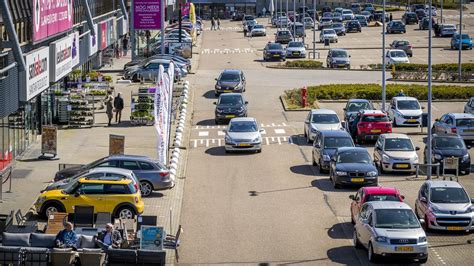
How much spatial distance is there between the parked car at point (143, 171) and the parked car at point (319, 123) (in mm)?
12257

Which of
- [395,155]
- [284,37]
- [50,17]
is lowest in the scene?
[395,155]

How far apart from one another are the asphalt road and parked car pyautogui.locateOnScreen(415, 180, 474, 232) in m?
0.33

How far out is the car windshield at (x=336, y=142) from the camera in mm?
40281

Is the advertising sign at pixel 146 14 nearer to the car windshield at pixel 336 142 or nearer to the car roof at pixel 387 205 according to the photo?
the car windshield at pixel 336 142

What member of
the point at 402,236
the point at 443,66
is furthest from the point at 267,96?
the point at 402,236

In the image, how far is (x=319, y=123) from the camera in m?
46.6

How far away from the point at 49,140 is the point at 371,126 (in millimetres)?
13846

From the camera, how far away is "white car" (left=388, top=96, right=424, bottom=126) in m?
50.3

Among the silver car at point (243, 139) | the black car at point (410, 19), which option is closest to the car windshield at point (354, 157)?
the silver car at point (243, 139)

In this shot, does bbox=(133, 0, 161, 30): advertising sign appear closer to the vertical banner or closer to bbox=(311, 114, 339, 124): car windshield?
bbox=(311, 114, 339, 124): car windshield

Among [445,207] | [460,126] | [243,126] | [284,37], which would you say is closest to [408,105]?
[460,126]

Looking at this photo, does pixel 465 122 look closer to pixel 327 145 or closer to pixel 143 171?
pixel 327 145

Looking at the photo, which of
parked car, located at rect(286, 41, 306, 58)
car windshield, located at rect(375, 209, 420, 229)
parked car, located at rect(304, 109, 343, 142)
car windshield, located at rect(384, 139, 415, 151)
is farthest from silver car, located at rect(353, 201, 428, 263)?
parked car, located at rect(286, 41, 306, 58)

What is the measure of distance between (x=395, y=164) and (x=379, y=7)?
104 m
